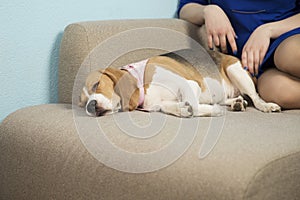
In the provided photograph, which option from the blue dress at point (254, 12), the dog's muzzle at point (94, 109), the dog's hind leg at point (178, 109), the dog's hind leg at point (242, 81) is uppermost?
the blue dress at point (254, 12)

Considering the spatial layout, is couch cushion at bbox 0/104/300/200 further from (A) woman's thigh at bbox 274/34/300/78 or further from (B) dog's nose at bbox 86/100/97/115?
(A) woman's thigh at bbox 274/34/300/78

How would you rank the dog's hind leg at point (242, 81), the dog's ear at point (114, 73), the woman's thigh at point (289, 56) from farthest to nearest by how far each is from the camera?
the dog's hind leg at point (242, 81)
the woman's thigh at point (289, 56)
the dog's ear at point (114, 73)

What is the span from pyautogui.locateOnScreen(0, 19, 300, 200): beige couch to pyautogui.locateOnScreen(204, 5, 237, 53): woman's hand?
1.14 feet

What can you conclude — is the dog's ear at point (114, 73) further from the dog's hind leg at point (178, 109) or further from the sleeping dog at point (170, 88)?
the dog's hind leg at point (178, 109)

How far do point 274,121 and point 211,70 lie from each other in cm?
55

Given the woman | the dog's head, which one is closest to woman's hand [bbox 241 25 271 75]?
the woman

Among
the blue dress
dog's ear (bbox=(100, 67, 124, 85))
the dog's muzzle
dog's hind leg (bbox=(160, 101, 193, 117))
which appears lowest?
dog's hind leg (bbox=(160, 101, 193, 117))

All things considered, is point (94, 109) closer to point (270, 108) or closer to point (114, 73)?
point (114, 73)

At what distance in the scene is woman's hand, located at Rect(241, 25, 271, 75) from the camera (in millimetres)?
1799

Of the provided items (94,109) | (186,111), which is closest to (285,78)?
(186,111)

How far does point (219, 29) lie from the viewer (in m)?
1.85

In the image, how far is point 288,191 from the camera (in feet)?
3.48

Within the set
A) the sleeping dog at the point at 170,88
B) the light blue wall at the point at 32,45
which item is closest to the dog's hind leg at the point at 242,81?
the sleeping dog at the point at 170,88

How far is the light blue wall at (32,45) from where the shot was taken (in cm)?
153
